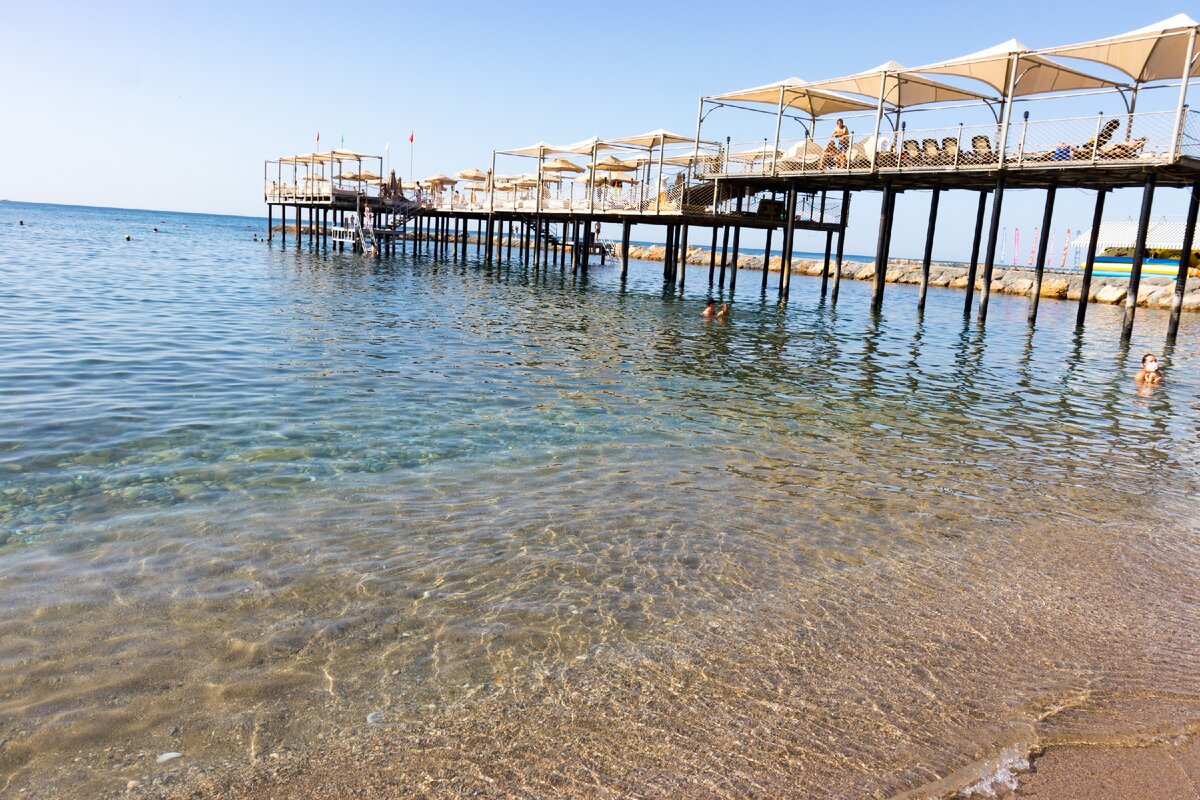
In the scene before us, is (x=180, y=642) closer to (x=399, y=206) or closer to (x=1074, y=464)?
(x=1074, y=464)

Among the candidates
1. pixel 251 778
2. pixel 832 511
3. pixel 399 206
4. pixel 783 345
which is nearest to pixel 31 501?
pixel 251 778

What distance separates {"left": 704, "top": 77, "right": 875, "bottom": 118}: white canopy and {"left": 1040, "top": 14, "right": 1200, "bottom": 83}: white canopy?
736 cm

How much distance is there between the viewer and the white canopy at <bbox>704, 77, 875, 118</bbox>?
23.8 m

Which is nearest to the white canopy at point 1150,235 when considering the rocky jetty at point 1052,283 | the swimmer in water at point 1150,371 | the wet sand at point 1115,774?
the rocky jetty at point 1052,283

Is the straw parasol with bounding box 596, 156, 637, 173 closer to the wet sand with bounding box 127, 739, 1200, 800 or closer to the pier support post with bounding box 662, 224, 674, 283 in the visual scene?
the pier support post with bounding box 662, 224, 674, 283

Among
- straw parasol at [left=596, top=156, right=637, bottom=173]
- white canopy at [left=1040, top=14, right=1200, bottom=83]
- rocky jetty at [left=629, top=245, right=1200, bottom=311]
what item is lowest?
rocky jetty at [left=629, top=245, right=1200, bottom=311]

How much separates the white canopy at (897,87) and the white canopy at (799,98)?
60 centimetres

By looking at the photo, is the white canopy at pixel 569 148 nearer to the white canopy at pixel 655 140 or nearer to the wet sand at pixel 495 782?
the white canopy at pixel 655 140

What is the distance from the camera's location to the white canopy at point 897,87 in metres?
21.4

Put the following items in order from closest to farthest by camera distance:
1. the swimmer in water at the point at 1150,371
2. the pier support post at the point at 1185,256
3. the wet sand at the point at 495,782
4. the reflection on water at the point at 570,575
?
1. the wet sand at the point at 495,782
2. the reflection on water at the point at 570,575
3. the swimmer in water at the point at 1150,371
4. the pier support post at the point at 1185,256

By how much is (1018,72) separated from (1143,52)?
277 cm

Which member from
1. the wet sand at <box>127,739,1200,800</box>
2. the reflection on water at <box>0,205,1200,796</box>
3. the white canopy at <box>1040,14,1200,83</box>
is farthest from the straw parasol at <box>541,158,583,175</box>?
the wet sand at <box>127,739,1200,800</box>

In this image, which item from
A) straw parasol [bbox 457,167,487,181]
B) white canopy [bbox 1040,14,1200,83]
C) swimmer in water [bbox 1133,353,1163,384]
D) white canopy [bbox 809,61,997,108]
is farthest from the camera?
straw parasol [bbox 457,167,487,181]

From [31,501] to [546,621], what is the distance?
4119 millimetres
